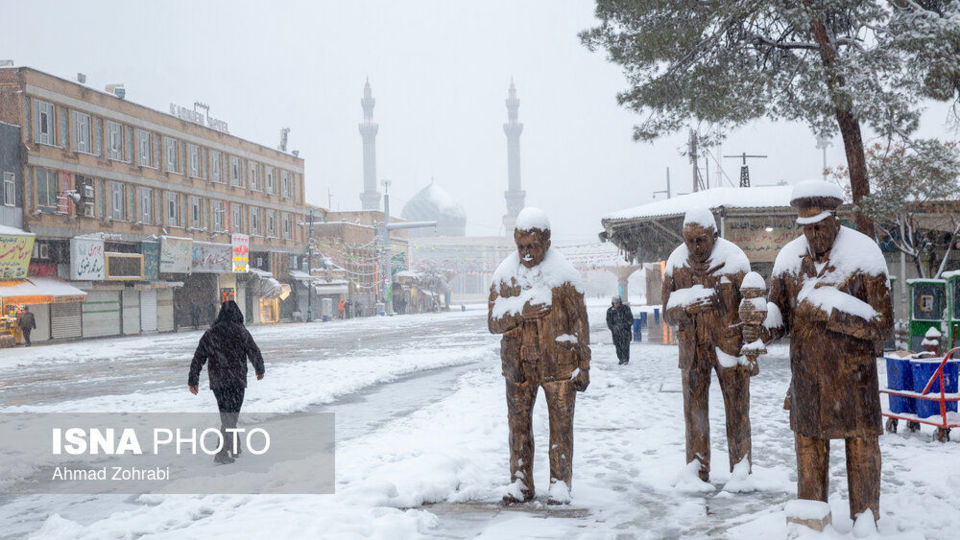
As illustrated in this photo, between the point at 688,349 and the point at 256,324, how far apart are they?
4092cm

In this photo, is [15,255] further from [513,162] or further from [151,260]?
[513,162]

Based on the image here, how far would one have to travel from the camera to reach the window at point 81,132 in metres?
31.9

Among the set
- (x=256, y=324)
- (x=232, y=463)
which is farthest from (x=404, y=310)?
(x=232, y=463)

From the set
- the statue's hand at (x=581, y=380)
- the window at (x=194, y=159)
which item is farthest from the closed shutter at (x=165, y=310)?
Answer: the statue's hand at (x=581, y=380)

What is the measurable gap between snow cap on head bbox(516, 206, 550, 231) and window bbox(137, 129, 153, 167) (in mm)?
35055

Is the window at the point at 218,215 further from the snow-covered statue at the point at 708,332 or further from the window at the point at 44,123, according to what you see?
the snow-covered statue at the point at 708,332

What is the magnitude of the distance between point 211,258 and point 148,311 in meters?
5.60

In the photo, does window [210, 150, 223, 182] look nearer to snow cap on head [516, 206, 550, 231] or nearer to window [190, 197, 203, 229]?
window [190, 197, 203, 229]

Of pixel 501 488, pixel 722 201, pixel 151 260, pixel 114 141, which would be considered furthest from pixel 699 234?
pixel 114 141

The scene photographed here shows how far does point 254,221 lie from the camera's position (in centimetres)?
4591

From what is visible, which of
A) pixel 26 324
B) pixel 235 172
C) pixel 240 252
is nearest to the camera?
pixel 26 324

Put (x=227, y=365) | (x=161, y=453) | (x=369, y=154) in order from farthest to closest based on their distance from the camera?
(x=369, y=154), (x=161, y=453), (x=227, y=365)

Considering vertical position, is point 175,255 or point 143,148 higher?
point 143,148

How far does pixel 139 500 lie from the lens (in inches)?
227
